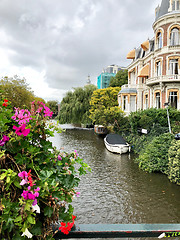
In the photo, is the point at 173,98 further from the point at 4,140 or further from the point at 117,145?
the point at 4,140

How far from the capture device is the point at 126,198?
29.8ft

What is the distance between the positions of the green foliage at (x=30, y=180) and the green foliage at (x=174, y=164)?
10.5 m

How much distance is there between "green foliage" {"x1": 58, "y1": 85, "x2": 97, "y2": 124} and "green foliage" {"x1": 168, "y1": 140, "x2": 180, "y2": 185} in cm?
2693

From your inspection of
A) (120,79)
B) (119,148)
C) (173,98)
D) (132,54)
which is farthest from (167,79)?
(120,79)

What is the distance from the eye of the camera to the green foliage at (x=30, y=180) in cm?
117

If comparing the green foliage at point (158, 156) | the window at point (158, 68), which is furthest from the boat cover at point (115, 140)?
the window at point (158, 68)

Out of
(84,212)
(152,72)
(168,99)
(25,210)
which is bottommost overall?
(84,212)

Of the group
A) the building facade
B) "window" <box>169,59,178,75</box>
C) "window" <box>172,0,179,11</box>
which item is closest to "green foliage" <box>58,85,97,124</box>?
the building facade

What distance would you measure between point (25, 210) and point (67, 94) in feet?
134

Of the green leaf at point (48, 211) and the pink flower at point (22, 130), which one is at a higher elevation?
the pink flower at point (22, 130)

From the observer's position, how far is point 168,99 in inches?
848

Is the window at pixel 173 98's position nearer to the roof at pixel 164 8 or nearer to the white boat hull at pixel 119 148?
the white boat hull at pixel 119 148

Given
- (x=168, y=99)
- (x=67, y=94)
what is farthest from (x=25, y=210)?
(x=67, y=94)

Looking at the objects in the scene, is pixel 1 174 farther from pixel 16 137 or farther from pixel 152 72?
pixel 152 72
